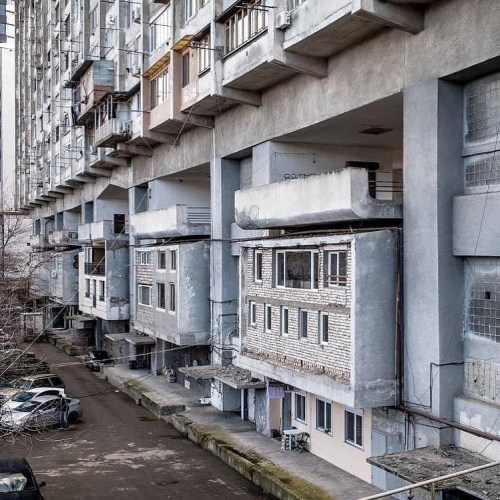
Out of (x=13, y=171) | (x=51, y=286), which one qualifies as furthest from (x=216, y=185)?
(x=13, y=171)

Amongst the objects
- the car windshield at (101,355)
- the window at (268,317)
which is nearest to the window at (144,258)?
the car windshield at (101,355)

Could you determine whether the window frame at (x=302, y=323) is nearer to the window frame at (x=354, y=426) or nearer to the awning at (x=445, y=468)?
the window frame at (x=354, y=426)

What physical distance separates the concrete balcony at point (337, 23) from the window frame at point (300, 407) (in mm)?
9816

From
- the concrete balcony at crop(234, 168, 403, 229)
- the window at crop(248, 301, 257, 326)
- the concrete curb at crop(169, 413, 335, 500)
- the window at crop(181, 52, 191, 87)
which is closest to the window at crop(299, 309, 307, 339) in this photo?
the concrete balcony at crop(234, 168, 403, 229)

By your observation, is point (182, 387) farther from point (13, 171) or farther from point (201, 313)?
point (13, 171)

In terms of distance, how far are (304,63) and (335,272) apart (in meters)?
5.56

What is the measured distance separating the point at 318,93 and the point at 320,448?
962 centimetres

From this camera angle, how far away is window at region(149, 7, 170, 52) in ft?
91.3

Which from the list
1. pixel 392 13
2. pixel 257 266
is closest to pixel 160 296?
pixel 257 266

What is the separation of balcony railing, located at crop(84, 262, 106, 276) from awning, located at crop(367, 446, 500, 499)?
2677 centimetres

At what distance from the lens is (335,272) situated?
16500 millimetres

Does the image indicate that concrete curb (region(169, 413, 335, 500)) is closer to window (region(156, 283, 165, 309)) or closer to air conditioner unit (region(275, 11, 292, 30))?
window (region(156, 283, 165, 309))

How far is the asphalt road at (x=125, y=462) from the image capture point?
1838 centimetres

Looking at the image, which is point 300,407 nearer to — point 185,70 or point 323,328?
point 323,328
